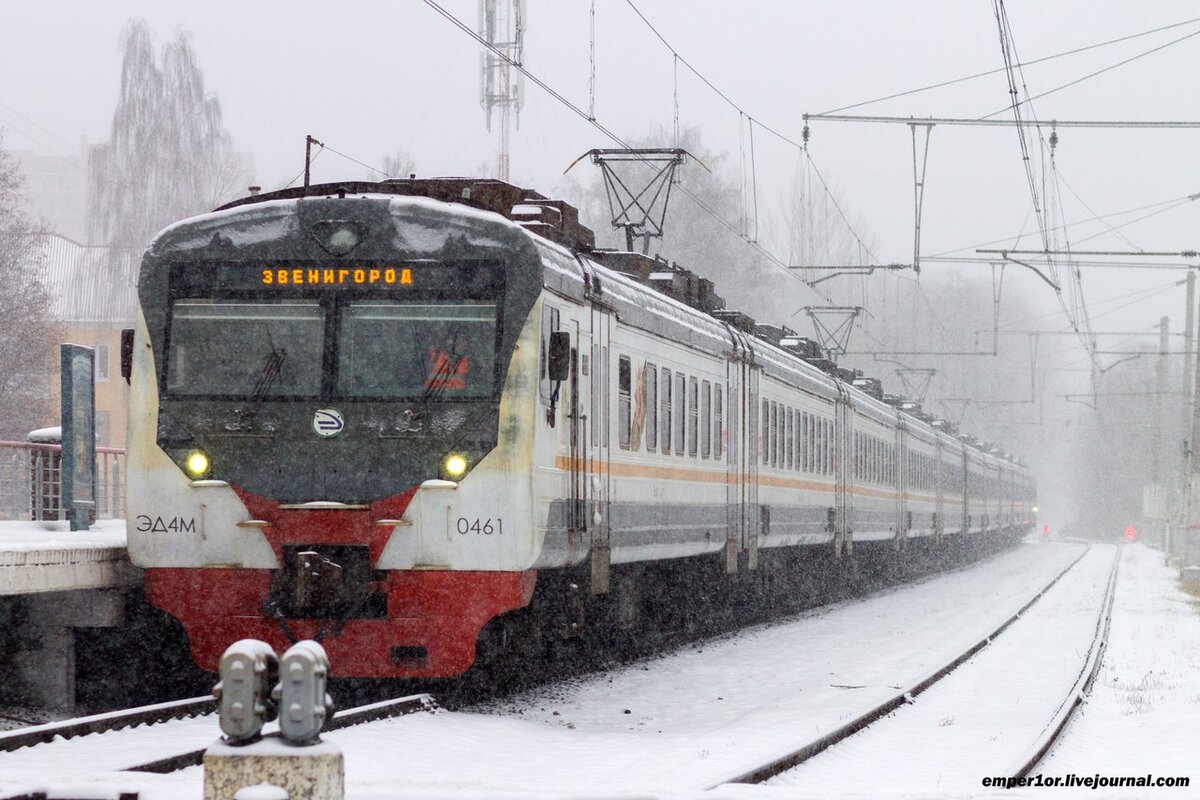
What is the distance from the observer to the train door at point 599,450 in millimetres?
12664

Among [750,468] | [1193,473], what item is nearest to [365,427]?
[750,468]

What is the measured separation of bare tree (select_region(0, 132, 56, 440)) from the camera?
37.9m

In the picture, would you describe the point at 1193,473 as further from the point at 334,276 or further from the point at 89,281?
the point at 89,281

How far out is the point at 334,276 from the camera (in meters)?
11.4

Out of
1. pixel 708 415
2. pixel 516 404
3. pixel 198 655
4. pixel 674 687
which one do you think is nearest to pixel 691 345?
pixel 708 415

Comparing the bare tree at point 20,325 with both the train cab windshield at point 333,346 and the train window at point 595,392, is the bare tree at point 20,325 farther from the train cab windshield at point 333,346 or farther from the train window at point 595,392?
the train cab windshield at point 333,346

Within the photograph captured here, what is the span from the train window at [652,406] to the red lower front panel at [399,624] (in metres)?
3.54

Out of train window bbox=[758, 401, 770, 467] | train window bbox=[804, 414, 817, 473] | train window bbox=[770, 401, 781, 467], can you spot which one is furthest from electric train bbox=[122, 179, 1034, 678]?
train window bbox=[804, 414, 817, 473]

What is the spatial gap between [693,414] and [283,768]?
34.6ft

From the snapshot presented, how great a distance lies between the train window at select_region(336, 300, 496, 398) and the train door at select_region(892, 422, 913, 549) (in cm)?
2099

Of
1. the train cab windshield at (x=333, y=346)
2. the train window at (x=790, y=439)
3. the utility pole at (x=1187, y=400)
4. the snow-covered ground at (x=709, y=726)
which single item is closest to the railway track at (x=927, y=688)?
the snow-covered ground at (x=709, y=726)

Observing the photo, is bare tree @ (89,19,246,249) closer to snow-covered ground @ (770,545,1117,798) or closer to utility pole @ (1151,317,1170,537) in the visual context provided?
utility pole @ (1151,317,1170,537)

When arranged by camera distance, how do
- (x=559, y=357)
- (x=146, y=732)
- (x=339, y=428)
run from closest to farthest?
(x=146, y=732)
(x=339, y=428)
(x=559, y=357)

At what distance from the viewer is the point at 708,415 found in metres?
16.5
